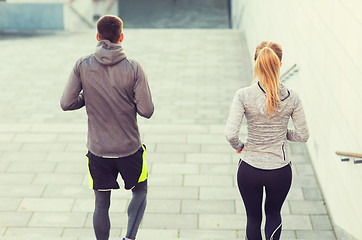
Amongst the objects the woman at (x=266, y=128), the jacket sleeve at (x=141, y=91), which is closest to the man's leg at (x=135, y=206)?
the jacket sleeve at (x=141, y=91)

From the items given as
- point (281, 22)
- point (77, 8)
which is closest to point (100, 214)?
point (281, 22)

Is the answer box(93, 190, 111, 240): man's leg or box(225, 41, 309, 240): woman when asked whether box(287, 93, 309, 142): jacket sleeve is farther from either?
box(93, 190, 111, 240): man's leg

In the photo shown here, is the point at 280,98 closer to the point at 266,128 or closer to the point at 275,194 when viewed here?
the point at 266,128

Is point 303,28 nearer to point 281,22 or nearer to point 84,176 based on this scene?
point 281,22

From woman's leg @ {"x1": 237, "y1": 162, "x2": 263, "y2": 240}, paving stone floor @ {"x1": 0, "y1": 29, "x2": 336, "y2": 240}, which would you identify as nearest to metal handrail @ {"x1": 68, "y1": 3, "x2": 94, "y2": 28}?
paving stone floor @ {"x1": 0, "y1": 29, "x2": 336, "y2": 240}

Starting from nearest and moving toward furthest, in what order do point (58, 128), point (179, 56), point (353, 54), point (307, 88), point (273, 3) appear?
point (353, 54), point (307, 88), point (58, 128), point (273, 3), point (179, 56)

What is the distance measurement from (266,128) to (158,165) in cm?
290

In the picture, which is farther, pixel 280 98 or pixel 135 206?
pixel 135 206

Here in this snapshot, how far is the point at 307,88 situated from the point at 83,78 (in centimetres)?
352

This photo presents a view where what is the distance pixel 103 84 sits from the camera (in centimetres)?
360

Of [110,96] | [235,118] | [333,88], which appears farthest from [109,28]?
[333,88]

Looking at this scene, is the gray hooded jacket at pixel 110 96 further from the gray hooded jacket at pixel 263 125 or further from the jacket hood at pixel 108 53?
the gray hooded jacket at pixel 263 125

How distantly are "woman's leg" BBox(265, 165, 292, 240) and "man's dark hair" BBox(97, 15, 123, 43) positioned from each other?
52.7 inches

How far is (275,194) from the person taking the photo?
3.71m
